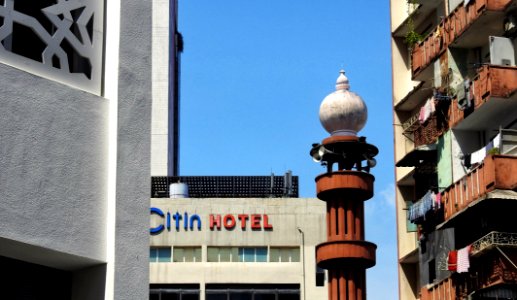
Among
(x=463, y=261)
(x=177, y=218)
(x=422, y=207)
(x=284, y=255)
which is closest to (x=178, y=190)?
(x=177, y=218)

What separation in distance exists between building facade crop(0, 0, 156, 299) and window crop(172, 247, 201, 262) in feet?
191

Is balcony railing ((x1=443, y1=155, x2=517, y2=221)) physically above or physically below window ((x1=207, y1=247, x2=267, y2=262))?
below

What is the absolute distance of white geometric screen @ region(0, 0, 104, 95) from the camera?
55.6ft

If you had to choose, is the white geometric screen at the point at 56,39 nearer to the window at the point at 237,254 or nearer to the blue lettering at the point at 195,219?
the window at the point at 237,254

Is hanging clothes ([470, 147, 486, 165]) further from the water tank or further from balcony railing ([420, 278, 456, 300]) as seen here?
the water tank

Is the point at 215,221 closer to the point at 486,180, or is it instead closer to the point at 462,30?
the point at 462,30

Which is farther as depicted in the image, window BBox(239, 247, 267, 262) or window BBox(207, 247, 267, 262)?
window BBox(239, 247, 267, 262)

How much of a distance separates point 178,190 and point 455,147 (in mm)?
42453

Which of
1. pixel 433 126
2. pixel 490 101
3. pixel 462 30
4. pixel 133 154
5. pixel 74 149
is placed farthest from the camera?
pixel 433 126

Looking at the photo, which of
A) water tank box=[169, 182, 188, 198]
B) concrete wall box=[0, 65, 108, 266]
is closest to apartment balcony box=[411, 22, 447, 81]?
concrete wall box=[0, 65, 108, 266]

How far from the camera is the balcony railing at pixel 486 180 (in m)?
35.4

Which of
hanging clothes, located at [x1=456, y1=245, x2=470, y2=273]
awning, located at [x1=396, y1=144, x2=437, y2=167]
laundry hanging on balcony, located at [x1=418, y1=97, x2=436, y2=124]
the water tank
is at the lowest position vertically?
hanging clothes, located at [x1=456, y1=245, x2=470, y2=273]

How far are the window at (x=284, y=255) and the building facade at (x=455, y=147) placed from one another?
30142 mm

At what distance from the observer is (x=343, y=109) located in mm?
57094
